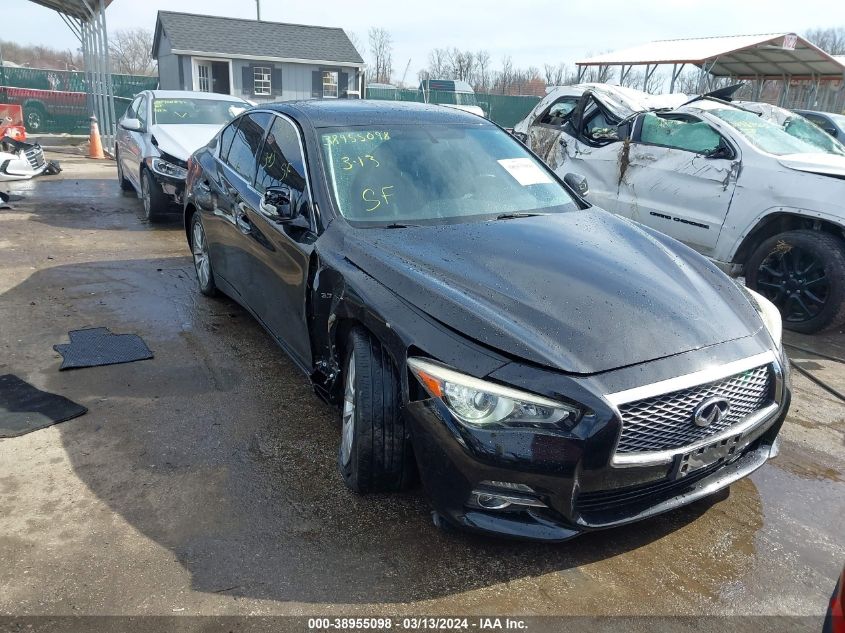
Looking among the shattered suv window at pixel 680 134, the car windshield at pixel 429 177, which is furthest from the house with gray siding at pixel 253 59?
the car windshield at pixel 429 177

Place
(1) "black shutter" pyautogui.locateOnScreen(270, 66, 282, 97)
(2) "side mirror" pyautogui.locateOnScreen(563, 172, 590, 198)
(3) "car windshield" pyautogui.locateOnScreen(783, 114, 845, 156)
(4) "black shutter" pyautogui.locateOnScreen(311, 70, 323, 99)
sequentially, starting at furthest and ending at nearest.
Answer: (4) "black shutter" pyautogui.locateOnScreen(311, 70, 323, 99), (1) "black shutter" pyautogui.locateOnScreen(270, 66, 282, 97), (3) "car windshield" pyautogui.locateOnScreen(783, 114, 845, 156), (2) "side mirror" pyautogui.locateOnScreen(563, 172, 590, 198)

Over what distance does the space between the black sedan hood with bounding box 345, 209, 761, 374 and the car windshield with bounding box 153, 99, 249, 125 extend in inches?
267

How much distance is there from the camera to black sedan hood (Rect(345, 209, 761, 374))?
244cm

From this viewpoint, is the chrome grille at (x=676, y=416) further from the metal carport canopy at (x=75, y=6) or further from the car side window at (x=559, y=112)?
the metal carport canopy at (x=75, y=6)

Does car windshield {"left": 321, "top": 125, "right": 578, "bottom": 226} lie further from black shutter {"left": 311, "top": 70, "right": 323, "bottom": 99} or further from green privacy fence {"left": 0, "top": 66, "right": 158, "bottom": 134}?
black shutter {"left": 311, "top": 70, "right": 323, "bottom": 99}

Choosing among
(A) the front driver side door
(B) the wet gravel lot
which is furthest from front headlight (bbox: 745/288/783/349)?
(A) the front driver side door

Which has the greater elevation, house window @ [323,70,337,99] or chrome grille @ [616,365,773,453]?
house window @ [323,70,337,99]

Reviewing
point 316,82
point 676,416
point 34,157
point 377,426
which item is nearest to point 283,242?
point 377,426

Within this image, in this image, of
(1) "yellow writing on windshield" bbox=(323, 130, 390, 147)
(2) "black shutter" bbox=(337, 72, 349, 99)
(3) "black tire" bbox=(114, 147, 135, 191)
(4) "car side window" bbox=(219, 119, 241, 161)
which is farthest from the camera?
(2) "black shutter" bbox=(337, 72, 349, 99)

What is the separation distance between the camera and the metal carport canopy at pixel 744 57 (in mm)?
16691

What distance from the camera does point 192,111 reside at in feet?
30.3

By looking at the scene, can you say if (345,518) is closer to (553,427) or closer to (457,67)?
(553,427)

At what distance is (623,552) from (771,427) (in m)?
0.80

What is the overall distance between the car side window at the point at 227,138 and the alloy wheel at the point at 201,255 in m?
0.72
